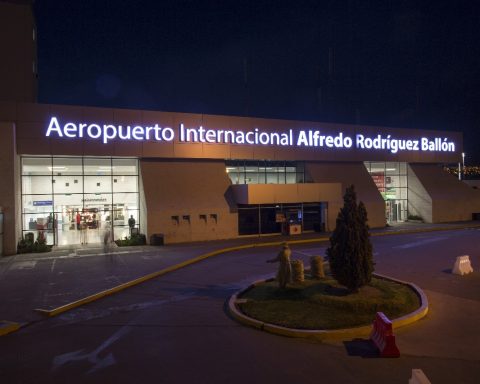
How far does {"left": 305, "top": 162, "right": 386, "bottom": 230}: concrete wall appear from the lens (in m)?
29.5

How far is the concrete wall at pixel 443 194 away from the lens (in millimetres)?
33031

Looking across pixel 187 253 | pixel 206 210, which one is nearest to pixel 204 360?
pixel 187 253

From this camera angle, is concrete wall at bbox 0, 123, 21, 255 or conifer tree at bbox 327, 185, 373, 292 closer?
conifer tree at bbox 327, 185, 373, 292

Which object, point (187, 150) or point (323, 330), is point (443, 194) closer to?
point (187, 150)

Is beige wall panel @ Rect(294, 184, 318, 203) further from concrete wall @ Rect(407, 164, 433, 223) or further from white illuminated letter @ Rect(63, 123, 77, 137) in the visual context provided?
white illuminated letter @ Rect(63, 123, 77, 137)

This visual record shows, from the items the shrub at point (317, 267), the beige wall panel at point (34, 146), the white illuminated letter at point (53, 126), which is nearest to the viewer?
the shrub at point (317, 267)

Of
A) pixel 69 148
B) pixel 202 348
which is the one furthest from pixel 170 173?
pixel 202 348

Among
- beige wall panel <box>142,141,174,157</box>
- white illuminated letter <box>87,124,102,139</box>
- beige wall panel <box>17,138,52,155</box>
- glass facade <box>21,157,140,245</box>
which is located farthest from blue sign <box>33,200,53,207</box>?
beige wall panel <box>142,141,174,157</box>

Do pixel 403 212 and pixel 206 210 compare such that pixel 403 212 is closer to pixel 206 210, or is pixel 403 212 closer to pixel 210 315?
pixel 206 210

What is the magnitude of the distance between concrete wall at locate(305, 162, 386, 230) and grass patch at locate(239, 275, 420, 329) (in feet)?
59.0

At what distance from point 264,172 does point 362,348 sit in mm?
21610

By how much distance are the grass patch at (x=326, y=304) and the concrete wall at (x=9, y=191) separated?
14029 millimetres

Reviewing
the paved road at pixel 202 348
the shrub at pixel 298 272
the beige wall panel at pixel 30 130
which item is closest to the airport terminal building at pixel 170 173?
the beige wall panel at pixel 30 130

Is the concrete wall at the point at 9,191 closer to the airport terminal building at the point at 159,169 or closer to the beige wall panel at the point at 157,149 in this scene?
the airport terminal building at the point at 159,169
